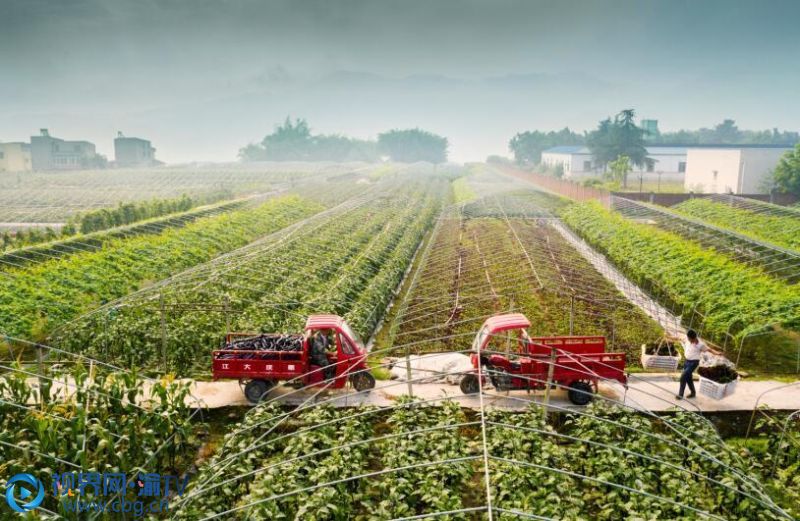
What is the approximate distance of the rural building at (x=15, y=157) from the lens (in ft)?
269

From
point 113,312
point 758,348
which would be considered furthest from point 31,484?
point 758,348

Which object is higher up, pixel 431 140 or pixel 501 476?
pixel 431 140

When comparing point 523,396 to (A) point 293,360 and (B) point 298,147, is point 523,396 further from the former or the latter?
(B) point 298,147

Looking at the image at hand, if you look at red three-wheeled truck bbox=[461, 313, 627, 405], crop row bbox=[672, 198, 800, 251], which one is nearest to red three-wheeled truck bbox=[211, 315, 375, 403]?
red three-wheeled truck bbox=[461, 313, 627, 405]

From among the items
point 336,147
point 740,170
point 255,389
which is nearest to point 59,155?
point 336,147

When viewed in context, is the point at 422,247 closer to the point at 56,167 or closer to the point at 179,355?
the point at 179,355

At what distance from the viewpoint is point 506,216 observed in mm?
31984

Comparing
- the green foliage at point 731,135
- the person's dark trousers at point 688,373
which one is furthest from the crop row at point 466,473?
the green foliage at point 731,135

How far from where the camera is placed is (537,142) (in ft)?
392

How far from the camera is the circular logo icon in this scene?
261 inches

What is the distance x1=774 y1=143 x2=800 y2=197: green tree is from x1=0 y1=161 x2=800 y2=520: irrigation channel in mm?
29476

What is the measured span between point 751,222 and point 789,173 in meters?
17.7

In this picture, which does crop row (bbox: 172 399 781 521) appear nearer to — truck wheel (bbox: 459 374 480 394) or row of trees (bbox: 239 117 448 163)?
truck wheel (bbox: 459 374 480 394)

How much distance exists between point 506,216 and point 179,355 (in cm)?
2291
